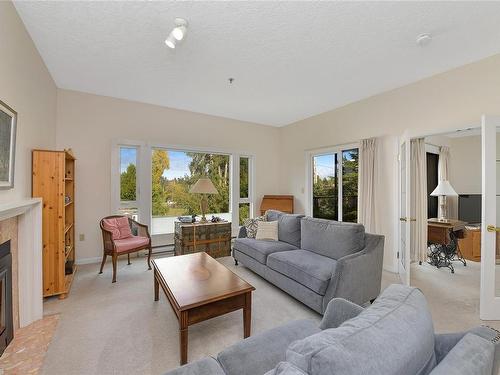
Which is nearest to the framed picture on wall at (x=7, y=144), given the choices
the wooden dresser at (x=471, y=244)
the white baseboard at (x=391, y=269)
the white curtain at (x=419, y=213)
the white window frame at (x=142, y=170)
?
the white window frame at (x=142, y=170)

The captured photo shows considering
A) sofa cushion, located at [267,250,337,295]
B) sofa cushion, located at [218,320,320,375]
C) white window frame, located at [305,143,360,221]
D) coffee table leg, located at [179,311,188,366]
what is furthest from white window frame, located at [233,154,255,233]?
sofa cushion, located at [218,320,320,375]

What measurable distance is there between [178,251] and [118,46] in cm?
318

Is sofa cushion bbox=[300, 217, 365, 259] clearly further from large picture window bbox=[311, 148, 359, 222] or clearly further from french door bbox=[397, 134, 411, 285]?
large picture window bbox=[311, 148, 359, 222]

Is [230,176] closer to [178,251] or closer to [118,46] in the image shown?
[178,251]

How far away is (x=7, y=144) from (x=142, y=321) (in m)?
1.93

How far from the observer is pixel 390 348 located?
0.73 m

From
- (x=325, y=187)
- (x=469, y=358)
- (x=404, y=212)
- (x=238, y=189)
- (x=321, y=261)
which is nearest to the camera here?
(x=469, y=358)

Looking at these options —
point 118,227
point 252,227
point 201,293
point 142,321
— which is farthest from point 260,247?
point 118,227

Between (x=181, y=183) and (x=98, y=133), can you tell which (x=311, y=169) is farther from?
(x=98, y=133)

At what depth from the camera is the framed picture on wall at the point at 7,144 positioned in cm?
181

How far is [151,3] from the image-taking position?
6.48ft

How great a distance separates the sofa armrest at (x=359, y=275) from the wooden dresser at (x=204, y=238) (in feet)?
8.15

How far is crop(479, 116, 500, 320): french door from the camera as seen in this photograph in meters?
2.40

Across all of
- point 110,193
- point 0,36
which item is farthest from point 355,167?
point 0,36
